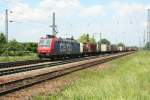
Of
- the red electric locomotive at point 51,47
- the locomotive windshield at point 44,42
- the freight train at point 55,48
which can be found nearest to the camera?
the red electric locomotive at point 51,47

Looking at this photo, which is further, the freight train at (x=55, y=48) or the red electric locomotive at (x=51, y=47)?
the freight train at (x=55, y=48)

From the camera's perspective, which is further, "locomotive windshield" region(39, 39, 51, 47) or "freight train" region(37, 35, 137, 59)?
"locomotive windshield" region(39, 39, 51, 47)

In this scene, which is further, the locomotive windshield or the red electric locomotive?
the locomotive windshield

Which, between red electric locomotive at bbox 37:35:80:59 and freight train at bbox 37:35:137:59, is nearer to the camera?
red electric locomotive at bbox 37:35:80:59

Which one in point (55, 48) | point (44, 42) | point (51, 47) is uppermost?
point (44, 42)

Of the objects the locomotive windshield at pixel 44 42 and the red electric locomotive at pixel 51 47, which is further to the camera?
the locomotive windshield at pixel 44 42

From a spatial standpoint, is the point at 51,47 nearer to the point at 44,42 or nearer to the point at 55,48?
the point at 55,48

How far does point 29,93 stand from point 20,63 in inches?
820

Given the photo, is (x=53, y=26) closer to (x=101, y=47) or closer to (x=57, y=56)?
(x=57, y=56)

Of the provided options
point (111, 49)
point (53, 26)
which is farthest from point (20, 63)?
point (111, 49)

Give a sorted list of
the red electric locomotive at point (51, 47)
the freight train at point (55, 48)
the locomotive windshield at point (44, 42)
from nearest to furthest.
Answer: the red electric locomotive at point (51, 47) → the freight train at point (55, 48) → the locomotive windshield at point (44, 42)

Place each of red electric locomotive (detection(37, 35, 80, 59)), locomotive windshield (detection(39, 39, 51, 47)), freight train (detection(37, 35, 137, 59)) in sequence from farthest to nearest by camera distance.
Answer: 1. locomotive windshield (detection(39, 39, 51, 47))
2. freight train (detection(37, 35, 137, 59))
3. red electric locomotive (detection(37, 35, 80, 59))

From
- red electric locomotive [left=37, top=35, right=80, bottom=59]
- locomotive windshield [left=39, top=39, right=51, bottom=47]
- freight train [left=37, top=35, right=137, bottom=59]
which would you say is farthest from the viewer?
locomotive windshield [left=39, top=39, right=51, bottom=47]

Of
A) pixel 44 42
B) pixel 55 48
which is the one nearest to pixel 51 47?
pixel 55 48
